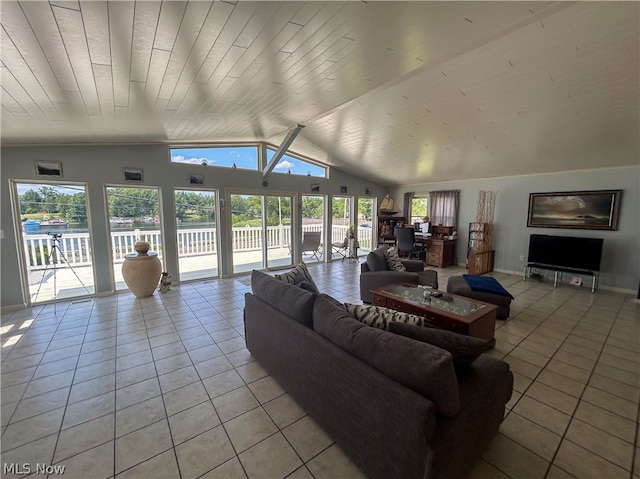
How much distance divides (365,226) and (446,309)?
5759mm

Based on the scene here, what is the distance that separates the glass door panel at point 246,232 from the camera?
570 centimetres

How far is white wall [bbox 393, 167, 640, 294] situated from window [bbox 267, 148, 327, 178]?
10.7 feet

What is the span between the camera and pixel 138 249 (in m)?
4.20

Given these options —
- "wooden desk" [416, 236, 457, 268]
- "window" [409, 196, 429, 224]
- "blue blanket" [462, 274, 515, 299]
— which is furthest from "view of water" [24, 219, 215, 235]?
"window" [409, 196, 429, 224]

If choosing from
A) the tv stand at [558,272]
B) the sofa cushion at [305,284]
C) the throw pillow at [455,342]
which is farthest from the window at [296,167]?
the throw pillow at [455,342]

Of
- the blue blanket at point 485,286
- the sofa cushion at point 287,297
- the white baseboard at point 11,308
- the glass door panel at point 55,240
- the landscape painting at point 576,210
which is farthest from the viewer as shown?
the landscape painting at point 576,210

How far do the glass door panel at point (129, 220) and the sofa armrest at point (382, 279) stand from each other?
386 centimetres

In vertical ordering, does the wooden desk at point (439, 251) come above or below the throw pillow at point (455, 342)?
below

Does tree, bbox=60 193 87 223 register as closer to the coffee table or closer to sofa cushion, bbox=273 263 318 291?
sofa cushion, bbox=273 263 318 291

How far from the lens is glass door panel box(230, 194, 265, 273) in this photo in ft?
18.7

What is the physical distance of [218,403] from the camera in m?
1.94

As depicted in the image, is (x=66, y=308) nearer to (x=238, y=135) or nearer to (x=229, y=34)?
(x=238, y=135)

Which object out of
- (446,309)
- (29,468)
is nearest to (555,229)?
(446,309)

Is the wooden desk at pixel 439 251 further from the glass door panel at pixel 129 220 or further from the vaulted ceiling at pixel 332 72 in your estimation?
the glass door panel at pixel 129 220
